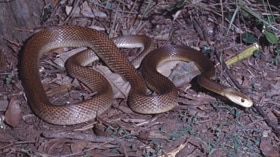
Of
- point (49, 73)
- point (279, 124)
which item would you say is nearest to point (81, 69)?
point (49, 73)

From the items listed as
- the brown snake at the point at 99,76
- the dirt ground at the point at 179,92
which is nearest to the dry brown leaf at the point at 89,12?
the dirt ground at the point at 179,92

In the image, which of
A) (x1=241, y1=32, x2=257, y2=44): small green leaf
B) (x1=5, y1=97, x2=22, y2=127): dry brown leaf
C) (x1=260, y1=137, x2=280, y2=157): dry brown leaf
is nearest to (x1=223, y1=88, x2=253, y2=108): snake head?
(x1=260, y1=137, x2=280, y2=157): dry brown leaf

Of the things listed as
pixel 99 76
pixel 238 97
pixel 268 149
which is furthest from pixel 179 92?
pixel 268 149

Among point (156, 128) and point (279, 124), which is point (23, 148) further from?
point (279, 124)

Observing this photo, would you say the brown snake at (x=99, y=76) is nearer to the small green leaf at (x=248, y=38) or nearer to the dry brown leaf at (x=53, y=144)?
the dry brown leaf at (x=53, y=144)

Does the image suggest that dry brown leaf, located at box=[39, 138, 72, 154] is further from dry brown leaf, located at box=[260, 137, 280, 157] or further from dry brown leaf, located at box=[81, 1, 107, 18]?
dry brown leaf, located at box=[81, 1, 107, 18]

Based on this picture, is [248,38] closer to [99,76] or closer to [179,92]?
[179,92]
